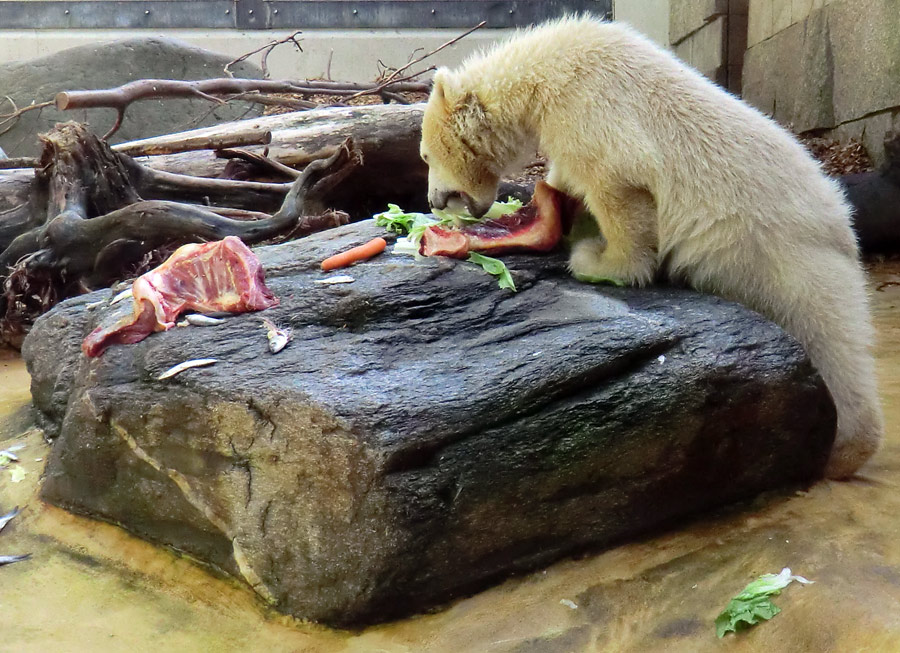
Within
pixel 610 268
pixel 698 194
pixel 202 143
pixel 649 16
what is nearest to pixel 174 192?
pixel 202 143

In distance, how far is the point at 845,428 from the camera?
12.4 feet

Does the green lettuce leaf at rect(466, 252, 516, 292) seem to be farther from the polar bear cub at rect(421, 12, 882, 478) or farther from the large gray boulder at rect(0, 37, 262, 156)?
the large gray boulder at rect(0, 37, 262, 156)

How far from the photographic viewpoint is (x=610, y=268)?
4.03 meters

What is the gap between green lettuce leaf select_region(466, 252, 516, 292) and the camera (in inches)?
155

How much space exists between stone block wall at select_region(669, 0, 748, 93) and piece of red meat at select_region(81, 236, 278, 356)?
10433 millimetres

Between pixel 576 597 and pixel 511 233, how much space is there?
2099 millimetres

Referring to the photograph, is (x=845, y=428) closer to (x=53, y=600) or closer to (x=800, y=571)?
(x=800, y=571)

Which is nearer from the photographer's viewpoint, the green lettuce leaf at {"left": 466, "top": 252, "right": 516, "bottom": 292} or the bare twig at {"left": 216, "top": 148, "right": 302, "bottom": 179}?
the green lettuce leaf at {"left": 466, "top": 252, "right": 516, "bottom": 292}

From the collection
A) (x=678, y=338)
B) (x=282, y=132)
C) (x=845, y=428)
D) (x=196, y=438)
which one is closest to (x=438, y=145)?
(x=678, y=338)

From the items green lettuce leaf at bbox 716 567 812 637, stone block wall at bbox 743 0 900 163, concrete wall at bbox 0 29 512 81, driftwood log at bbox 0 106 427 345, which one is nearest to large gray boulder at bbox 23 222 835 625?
green lettuce leaf at bbox 716 567 812 637

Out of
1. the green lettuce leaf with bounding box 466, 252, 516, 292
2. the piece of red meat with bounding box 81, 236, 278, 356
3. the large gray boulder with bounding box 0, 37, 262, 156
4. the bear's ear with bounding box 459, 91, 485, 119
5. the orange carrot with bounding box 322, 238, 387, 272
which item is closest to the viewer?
the piece of red meat with bounding box 81, 236, 278, 356

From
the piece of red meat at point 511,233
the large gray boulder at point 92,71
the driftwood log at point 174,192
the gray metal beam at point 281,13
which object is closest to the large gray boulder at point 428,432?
the piece of red meat at point 511,233

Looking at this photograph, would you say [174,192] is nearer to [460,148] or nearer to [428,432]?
[460,148]

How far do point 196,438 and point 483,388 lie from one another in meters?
1.27
